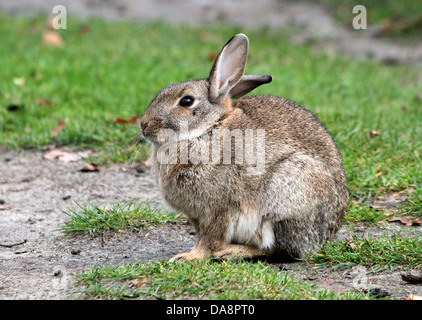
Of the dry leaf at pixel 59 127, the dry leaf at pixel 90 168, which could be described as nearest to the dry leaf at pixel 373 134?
the dry leaf at pixel 90 168

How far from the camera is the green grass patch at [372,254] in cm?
440

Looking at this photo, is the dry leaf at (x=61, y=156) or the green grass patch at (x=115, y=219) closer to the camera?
→ the green grass patch at (x=115, y=219)

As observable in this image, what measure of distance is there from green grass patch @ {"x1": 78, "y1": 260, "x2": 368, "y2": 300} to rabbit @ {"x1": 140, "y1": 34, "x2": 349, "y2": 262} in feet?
1.06

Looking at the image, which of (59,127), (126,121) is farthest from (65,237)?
(59,127)

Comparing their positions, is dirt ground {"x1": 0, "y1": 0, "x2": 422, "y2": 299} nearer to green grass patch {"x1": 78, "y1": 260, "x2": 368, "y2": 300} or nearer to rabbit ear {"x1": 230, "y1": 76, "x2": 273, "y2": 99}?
green grass patch {"x1": 78, "y1": 260, "x2": 368, "y2": 300}

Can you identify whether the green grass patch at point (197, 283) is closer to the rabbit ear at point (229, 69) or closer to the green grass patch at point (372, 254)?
the green grass patch at point (372, 254)

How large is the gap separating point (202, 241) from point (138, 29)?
8971 mm

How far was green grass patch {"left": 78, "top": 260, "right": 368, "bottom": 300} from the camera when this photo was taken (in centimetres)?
381

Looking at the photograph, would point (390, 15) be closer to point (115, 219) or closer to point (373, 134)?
point (373, 134)

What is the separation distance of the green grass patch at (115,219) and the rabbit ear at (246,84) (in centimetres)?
120

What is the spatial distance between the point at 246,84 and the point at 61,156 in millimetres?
2803
